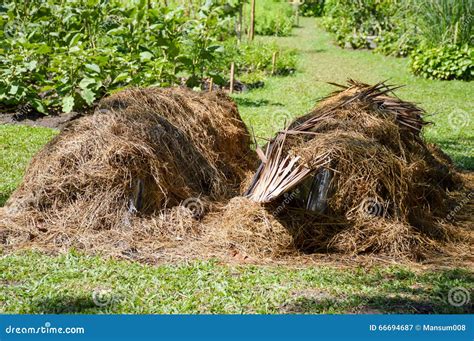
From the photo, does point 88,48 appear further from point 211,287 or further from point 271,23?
point 271,23

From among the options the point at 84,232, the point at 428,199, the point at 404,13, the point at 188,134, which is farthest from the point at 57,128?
the point at 404,13

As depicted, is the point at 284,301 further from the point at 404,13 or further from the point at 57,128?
the point at 404,13

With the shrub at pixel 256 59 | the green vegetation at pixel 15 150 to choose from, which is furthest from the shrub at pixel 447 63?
the green vegetation at pixel 15 150

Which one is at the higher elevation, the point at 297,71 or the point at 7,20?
the point at 7,20

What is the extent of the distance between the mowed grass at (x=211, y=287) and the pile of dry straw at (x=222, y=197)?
41cm

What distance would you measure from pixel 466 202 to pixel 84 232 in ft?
13.6

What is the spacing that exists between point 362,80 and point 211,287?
11636 mm

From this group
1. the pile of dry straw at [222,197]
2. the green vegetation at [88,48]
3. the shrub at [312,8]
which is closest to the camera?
the pile of dry straw at [222,197]

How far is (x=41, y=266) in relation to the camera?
19.2 ft

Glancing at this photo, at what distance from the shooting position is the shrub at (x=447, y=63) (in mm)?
16625

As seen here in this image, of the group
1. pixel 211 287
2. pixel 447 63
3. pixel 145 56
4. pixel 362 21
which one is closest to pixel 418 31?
pixel 447 63

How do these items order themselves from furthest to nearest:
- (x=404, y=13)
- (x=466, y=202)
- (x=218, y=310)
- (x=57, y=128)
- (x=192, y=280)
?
(x=404, y=13), (x=57, y=128), (x=466, y=202), (x=192, y=280), (x=218, y=310)

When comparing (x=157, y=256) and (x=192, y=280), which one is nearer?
(x=192, y=280)

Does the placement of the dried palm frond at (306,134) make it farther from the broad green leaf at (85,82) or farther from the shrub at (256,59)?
the shrub at (256,59)
